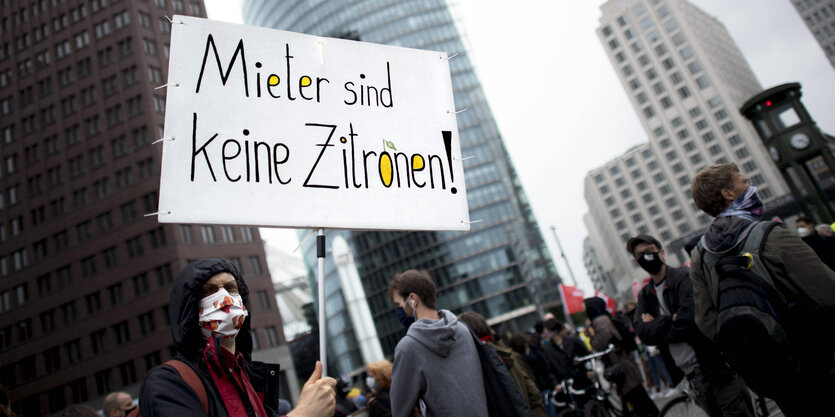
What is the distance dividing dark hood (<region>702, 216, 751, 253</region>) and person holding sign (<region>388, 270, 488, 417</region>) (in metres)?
1.67

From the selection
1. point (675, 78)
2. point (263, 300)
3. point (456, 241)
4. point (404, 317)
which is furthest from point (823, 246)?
point (675, 78)

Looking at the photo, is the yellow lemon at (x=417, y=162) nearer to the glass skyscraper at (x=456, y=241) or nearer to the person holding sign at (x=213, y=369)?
the person holding sign at (x=213, y=369)

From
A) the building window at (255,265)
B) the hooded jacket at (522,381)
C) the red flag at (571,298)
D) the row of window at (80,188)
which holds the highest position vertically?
the row of window at (80,188)

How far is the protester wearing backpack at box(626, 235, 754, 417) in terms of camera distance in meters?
4.08

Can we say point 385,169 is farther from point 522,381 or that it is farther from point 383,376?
point 383,376

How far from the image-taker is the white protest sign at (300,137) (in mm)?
2582

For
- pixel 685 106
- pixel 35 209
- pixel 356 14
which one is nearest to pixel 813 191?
pixel 35 209

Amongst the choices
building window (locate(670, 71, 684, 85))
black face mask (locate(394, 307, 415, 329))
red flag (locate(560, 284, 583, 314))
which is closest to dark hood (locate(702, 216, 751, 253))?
black face mask (locate(394, 307, 415, 329))

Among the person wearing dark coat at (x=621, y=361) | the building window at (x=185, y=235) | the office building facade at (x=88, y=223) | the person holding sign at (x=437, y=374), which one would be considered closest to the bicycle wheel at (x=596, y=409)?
the person wearing dark coat at (x=621, y=361)

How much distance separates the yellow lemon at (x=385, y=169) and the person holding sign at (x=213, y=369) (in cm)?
106

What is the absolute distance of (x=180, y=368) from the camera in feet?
6.15

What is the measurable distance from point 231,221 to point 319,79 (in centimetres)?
116

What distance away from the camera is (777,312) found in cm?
270

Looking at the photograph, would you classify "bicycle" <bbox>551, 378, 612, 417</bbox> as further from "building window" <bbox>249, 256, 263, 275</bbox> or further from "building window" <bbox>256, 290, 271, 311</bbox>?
"building window" <bbox>249, 256, 263, 275</bbox>
